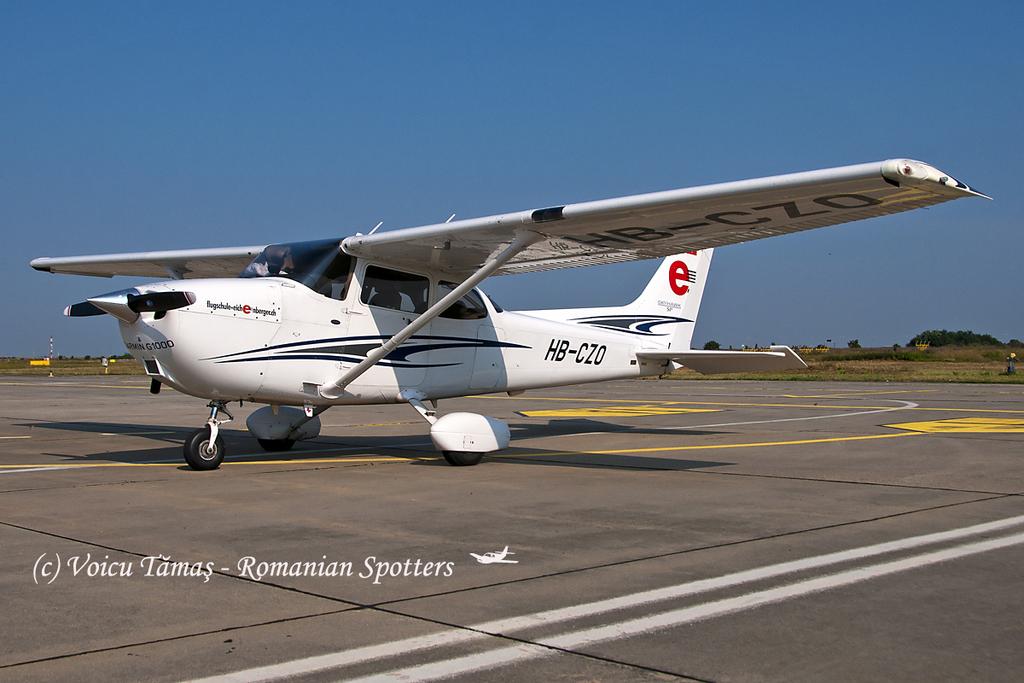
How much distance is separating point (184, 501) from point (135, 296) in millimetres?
2370

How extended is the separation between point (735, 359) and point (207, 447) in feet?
22.5

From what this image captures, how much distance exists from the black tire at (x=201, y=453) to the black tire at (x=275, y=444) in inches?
77.0

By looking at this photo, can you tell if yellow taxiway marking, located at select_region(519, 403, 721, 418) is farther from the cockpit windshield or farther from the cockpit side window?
the cockpit windshield

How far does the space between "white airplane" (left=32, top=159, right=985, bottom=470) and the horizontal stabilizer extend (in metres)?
0.03

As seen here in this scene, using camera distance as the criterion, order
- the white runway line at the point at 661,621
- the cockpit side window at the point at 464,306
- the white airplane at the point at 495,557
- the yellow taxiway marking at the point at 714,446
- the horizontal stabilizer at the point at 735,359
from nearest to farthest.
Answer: the white runway line at the point at 661,621, the white airplane at the point at 495,557, the yellow taxiway marking at the point at 714,446, the cockpit side window at the point at 464,306, the horizontal stabilizer at the point at 735,359

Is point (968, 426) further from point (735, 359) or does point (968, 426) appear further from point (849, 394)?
point (849, 394)

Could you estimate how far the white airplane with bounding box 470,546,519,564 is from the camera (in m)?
5.25

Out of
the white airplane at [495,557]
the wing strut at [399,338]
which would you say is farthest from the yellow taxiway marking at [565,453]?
the white airplane at [495,557]

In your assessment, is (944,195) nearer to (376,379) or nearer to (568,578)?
(568,578)

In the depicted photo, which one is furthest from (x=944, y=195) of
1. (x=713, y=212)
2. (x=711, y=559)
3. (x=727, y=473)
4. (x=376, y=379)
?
(x=376, y=379)

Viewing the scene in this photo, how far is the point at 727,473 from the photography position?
9.29 m

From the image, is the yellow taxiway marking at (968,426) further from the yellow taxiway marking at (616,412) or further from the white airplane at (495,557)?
the white airplane at (495,557)

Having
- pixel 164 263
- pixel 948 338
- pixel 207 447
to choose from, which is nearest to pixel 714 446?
pixel 207 447

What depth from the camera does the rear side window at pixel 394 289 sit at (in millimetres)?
10812
